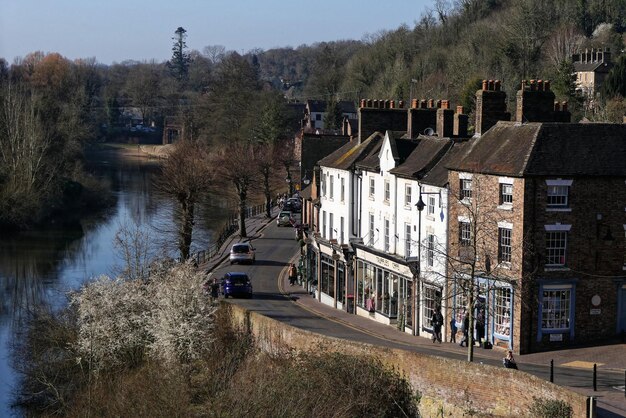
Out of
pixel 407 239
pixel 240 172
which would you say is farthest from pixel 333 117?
pixel 407 239

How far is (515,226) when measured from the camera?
32094 millimetres

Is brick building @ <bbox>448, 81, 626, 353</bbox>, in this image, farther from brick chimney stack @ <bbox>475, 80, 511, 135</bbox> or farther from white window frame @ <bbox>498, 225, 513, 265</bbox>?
brick chimney stack @ <bbox>475, 80, 511, 135</bbox>

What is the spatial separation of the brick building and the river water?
Result: 17.2 meters

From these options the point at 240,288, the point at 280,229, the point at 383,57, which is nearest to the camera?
the point at 240,288

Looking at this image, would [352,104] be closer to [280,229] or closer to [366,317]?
[280,229]

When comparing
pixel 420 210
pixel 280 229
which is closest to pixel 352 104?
pixel 280 229

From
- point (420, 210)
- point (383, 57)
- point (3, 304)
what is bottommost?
point (3, 304)

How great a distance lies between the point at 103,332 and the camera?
33.1 meters

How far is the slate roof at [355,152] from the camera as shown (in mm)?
45094

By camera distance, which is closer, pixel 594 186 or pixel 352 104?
pixel 594 186

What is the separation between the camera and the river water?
147ft

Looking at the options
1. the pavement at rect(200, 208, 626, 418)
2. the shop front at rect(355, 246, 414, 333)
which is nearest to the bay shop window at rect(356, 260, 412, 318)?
the shop front at rect(355, 246, 414, 333)

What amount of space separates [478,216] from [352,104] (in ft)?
301

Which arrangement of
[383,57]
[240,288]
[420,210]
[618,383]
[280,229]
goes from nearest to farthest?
[618,383]
[420,210]
[240,288]
[280,229]
[383,57]
